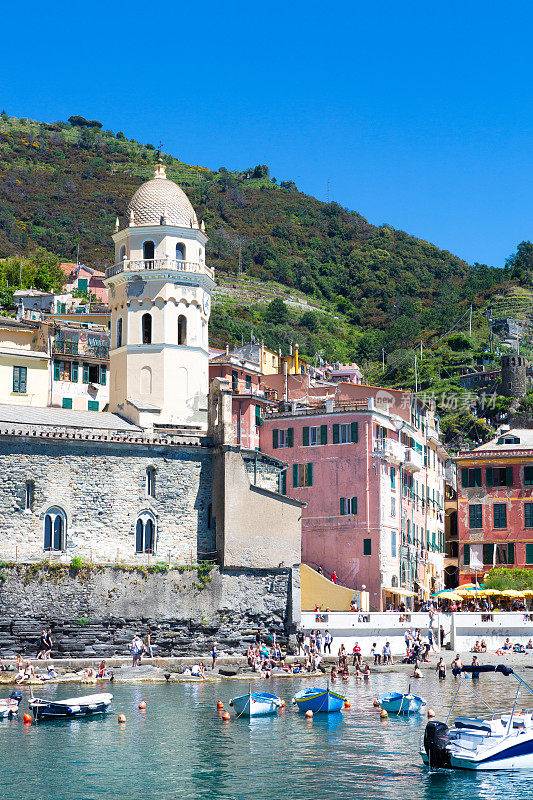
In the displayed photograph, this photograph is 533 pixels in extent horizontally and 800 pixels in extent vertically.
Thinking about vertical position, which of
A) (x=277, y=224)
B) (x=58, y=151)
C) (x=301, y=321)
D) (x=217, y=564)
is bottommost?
(x=217, y=564)

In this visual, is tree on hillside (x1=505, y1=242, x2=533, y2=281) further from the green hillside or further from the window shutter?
the window shutter

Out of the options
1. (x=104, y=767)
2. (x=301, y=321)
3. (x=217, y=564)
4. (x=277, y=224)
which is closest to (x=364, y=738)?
(x=104, y=767)

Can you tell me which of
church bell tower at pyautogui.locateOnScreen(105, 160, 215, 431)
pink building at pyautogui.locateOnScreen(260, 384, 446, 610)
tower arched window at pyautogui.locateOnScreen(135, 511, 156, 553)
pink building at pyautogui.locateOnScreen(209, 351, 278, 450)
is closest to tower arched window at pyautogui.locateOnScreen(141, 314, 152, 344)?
church bell tower at pyautogui.locateOnScreen(105, 160, 215, 431)

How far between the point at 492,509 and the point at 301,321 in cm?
8429

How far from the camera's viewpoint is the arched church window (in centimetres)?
6047

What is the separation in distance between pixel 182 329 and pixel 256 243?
126 m

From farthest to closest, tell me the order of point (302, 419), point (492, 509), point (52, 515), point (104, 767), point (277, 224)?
point (277, 224) < point (492, 509) < point (302, 419) < point (52, 515) < point (104, 767)

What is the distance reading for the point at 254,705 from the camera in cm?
3878

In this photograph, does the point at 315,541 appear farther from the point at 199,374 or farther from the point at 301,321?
the point at 301,321

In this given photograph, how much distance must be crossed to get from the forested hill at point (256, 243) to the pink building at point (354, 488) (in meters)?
89.5

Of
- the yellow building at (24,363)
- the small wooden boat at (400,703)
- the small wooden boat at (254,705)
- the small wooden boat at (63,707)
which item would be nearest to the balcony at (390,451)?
the yellow building at (24,363)

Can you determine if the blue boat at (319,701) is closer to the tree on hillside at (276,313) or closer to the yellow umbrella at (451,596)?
the yellow umbrella at (451,596)

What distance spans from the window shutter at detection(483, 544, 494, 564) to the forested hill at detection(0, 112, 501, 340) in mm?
80182

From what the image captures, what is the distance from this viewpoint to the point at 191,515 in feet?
179
